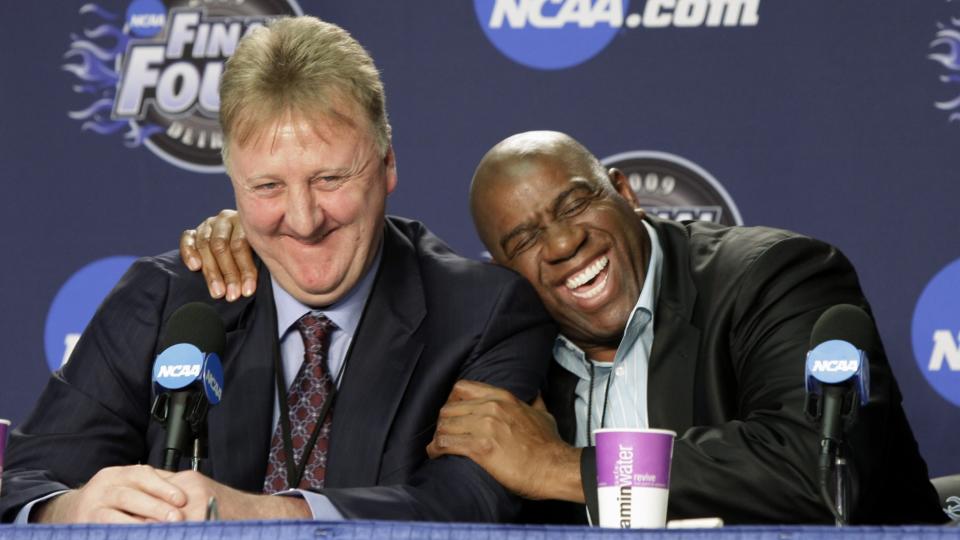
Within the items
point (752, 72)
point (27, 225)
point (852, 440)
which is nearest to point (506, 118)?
point (752, 72)

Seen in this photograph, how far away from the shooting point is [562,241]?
8.56 feet

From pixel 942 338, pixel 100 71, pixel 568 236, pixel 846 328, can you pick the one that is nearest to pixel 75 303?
pixel 100 71

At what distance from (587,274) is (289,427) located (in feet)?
2.32

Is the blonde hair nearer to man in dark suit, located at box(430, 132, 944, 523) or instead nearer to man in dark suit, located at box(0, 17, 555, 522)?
man in dark suit, located at box(0, 17, 555, 522)

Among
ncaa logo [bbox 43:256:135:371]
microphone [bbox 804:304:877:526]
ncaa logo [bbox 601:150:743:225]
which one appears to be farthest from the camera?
ncaa logo [bbox 43:256:135:371]

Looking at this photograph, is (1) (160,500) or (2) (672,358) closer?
(1) (160,500)

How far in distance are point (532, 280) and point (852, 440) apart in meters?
0.72

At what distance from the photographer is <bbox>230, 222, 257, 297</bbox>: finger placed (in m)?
2.29

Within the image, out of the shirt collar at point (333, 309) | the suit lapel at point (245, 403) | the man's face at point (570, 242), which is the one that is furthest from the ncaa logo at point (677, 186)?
the suit lapel at point (245, 403)

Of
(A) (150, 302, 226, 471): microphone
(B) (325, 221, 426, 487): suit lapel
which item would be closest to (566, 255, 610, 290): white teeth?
(B) (325, 221, 426, 487): suit lapel

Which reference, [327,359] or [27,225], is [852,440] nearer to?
[327,359]

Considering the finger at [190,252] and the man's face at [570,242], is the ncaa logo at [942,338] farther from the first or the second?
the finger at [190,252]

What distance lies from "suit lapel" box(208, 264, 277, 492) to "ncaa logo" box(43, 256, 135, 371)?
4.07ft

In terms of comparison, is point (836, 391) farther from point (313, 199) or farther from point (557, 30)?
point (557, 30)
